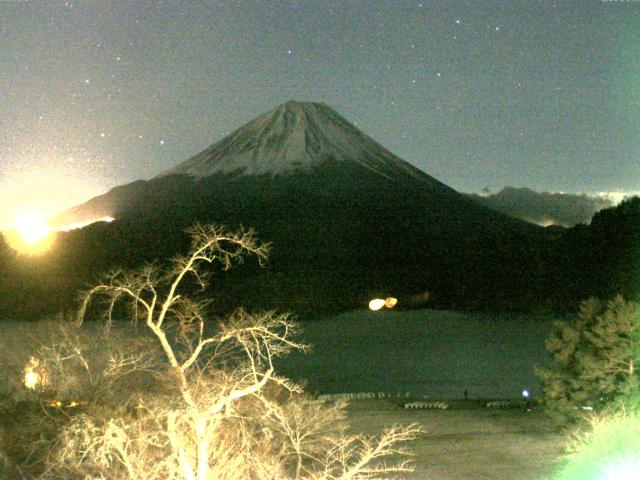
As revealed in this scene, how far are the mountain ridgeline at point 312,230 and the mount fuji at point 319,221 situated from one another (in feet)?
0.57

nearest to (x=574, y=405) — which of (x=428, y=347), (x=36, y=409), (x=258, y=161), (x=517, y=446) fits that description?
(x=517, y=446)

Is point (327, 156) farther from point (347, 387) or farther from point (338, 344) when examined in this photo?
point (347, 387)

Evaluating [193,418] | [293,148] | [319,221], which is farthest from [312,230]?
[193,418]

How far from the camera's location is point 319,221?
84188mm

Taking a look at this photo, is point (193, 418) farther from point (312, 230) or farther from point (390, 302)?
point (312, 230)

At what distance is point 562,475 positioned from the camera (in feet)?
38.9

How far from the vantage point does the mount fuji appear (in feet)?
189

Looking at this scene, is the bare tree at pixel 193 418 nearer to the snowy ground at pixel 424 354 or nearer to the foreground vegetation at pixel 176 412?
the foreground vegetation at pixel 176 412

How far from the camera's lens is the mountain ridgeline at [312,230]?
5469 centimetres

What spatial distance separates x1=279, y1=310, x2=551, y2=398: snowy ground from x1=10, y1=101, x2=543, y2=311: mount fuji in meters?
3.62

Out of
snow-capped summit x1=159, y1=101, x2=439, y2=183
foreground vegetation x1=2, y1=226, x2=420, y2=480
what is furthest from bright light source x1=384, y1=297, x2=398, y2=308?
snow-capped summit x1=159, y1=101, x2=439, y2=183

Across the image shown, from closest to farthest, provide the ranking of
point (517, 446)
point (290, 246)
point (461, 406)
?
point (517, 446), point (461, 406), point (290, 246)

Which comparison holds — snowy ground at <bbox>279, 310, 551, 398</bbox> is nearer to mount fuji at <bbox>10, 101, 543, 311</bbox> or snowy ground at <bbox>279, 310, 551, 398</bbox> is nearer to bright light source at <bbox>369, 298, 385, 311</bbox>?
bright light source at <bbox>369, 298, 385, 311</bbox>

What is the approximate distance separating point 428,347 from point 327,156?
67.6 metres
